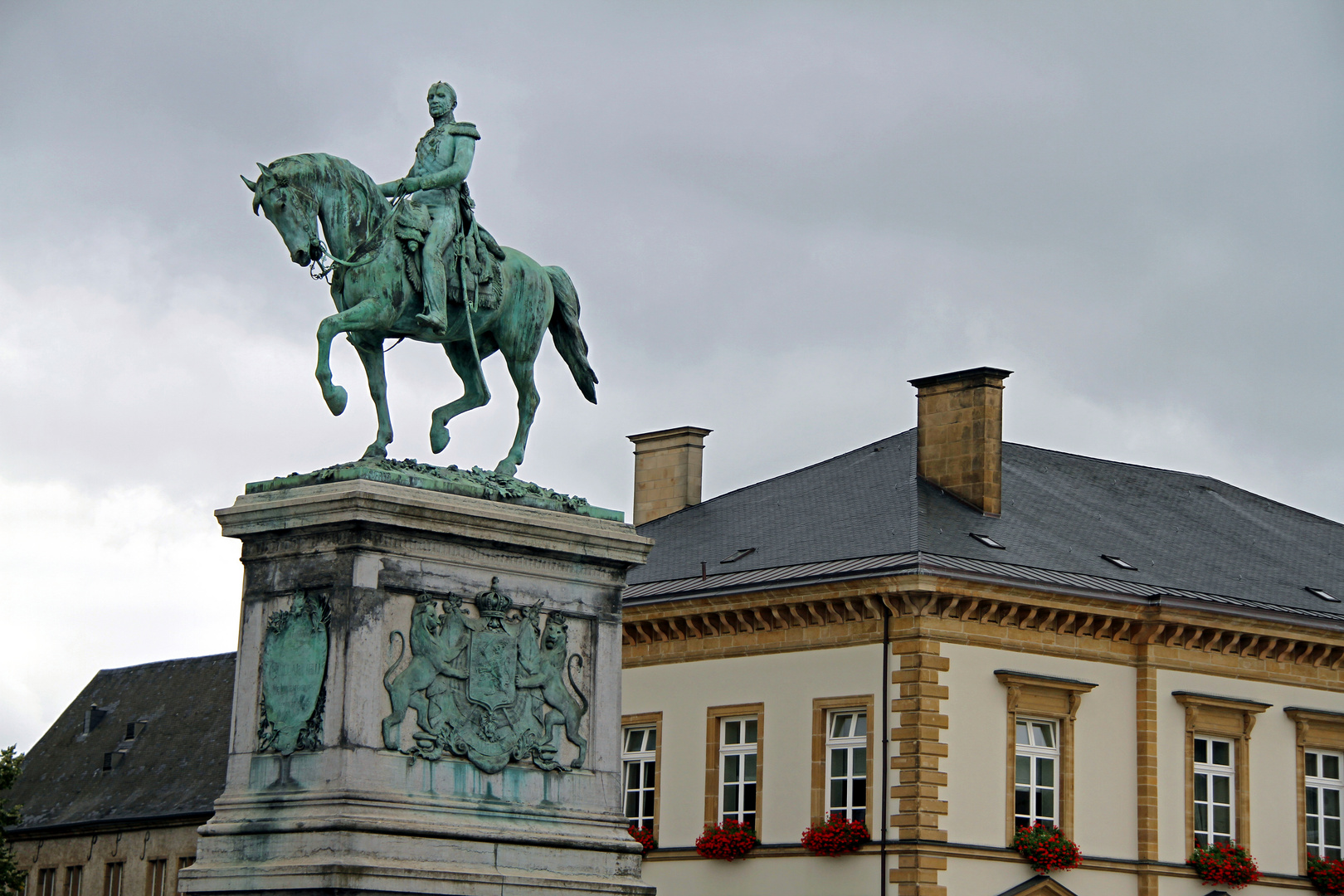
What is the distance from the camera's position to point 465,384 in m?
18.2

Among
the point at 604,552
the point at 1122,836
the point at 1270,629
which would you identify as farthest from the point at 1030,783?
the point at 604,552

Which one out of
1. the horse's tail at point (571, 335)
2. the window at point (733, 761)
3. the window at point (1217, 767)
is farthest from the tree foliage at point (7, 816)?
the horse's tail at point (571, 335)

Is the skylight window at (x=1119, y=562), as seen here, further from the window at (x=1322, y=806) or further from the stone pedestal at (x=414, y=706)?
the stone pedestal at (x=414, y=706)

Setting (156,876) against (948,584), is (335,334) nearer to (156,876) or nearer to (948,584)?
(948,584)

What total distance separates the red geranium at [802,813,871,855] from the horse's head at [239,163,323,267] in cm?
2139

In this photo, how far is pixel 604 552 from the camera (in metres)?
17.2

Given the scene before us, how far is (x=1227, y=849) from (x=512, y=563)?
2474cm

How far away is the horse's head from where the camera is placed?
16922 millimetres

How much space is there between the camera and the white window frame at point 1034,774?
122ft

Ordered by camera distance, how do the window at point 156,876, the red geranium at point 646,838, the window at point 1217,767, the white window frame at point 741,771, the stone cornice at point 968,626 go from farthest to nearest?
the window at point 156,876
the red geranium at point 646,838
the window at point 1217,767
the white window frame at point 741,771
the stone cornice at point 968,626

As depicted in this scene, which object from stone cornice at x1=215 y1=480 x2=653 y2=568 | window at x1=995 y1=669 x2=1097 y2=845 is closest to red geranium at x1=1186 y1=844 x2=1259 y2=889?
window at x1=995 y1=669 x2=1097 y2=845

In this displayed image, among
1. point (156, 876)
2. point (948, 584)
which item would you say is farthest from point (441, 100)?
point (156, 876)

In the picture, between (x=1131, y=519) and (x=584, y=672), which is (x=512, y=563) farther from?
(x=1131, y=519)

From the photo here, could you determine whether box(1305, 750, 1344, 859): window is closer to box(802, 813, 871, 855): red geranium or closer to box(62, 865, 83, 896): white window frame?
box(802, 813, 871, 855): red geranium
